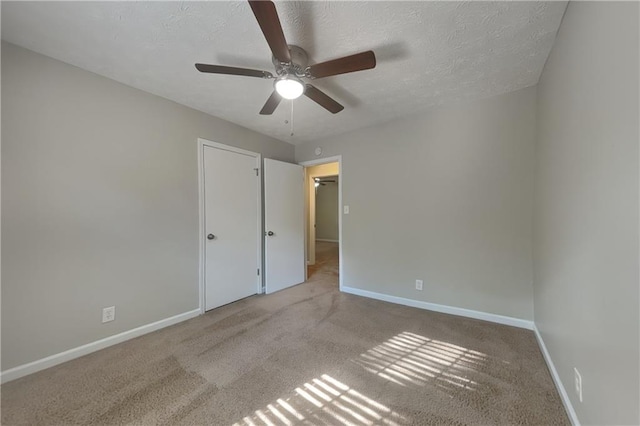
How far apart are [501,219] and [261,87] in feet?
9.01

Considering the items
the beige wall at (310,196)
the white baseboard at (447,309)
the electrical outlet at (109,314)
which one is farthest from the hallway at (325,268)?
the electrical outlet at (109,314)

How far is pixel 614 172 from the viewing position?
37.5 inches

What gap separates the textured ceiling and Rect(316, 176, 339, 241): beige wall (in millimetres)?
6774

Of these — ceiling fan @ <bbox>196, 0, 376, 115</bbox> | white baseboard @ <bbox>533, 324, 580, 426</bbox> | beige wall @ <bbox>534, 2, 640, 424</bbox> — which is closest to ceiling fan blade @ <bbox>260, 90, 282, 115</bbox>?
ceiling fan @ <bbox>196, 0, 376, 115</bbox>

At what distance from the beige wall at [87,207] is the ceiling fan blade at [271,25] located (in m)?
1.75

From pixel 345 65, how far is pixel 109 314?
285 centimetres

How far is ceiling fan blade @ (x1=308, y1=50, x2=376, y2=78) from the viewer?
1487 millimetres

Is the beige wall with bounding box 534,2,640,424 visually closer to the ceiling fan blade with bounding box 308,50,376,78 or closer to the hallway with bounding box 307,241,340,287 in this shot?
the ceiling fan blade with bounding box 308,50,376,78

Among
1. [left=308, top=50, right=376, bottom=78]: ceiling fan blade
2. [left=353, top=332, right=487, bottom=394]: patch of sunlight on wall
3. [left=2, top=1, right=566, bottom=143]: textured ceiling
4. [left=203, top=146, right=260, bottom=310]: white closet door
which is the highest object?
[left=2, top=1, right=566, bottom=143]: textured ceiling

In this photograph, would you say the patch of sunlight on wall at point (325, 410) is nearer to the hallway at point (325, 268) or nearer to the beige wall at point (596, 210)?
the beige wall at point (596, 210)

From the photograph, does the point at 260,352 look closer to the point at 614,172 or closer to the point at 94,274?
the point at 94,274

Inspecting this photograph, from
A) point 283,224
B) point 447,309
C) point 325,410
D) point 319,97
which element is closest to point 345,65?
point 319,97

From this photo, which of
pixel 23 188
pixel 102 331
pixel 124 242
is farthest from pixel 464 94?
pixel 102 331

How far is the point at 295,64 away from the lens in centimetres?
168
